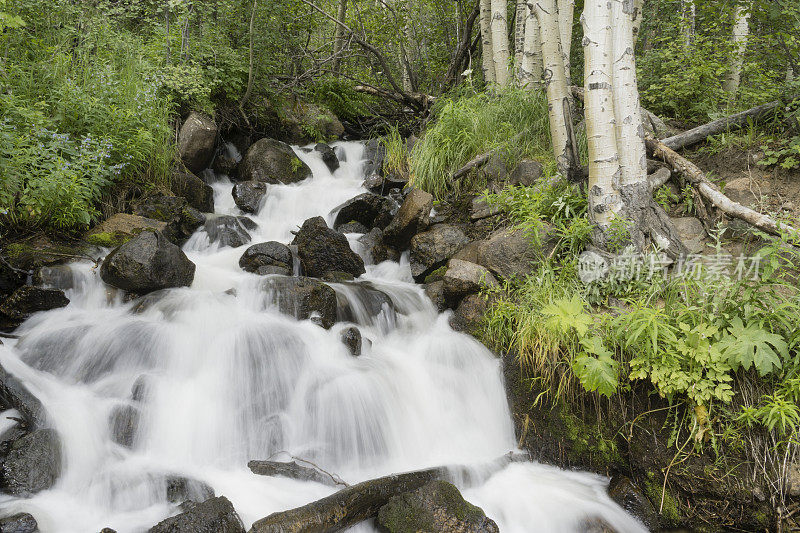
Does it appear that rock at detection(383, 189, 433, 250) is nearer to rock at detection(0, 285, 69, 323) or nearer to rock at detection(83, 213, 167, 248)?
rock at detection(83, 213, 167, 248)

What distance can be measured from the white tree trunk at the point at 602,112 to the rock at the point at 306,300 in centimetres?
290

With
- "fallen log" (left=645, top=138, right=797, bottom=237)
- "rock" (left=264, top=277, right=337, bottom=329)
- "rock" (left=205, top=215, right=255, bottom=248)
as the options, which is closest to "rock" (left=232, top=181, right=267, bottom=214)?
"rock" (left=205, top=215, right=255, bottom=248)

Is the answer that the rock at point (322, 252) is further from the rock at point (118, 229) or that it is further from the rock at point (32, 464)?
the rock at point (32, 464)

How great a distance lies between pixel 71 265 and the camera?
5262 mm

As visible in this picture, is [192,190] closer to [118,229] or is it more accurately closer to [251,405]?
[118,229]

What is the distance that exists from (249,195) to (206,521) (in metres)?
6.11

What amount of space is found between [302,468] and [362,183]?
616 cm

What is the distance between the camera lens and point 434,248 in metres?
6.48

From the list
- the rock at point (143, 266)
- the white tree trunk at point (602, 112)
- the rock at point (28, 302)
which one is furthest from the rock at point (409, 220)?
the rock at point (28, 302)

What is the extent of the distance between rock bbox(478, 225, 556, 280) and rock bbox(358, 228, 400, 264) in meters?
1.66

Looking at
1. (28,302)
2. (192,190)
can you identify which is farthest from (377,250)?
(28,302)

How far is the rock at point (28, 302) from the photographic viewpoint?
4.68 m

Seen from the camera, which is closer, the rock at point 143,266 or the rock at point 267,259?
the rock at point 143,266

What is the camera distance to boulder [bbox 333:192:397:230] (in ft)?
25.0
